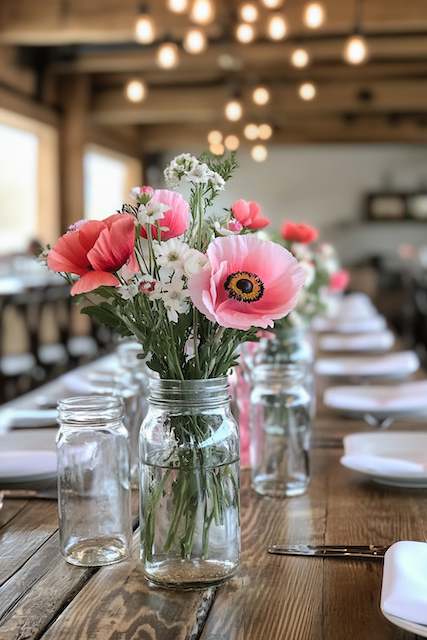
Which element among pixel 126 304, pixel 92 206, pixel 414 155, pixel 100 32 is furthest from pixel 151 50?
pixel 126 304

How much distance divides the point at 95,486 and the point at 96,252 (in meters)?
0.36

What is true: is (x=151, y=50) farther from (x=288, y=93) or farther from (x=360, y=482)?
(x=360, y=482)

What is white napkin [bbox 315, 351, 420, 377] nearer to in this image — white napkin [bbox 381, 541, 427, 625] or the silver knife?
the silver knife

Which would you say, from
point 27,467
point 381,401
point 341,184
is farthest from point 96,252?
point 341,184

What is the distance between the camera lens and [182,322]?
107 cm

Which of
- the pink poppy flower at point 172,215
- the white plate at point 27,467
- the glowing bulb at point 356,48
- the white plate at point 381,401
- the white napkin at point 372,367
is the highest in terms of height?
the glowing bulb at point 356,48

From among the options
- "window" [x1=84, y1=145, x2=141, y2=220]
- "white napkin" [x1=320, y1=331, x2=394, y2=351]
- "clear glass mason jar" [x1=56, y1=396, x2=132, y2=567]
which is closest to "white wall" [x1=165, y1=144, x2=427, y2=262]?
"window" [x1=84, y1=145, x2=141, y2=220]

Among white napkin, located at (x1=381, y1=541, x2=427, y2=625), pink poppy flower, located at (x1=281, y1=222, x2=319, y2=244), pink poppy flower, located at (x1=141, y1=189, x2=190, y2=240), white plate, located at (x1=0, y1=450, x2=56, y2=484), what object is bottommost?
white plate, located at (x1=0, y1=450, x2=56, y2=484)

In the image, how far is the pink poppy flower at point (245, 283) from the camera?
3.22 feet

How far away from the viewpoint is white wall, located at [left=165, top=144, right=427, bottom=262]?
1392 cm

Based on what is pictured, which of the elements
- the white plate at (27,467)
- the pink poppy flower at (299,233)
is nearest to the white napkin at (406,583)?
the white plate at (27,467)

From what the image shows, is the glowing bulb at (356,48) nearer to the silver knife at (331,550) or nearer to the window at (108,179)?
the silver knife at (331,550)

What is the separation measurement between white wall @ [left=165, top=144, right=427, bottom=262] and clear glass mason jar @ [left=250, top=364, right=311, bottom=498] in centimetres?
1241

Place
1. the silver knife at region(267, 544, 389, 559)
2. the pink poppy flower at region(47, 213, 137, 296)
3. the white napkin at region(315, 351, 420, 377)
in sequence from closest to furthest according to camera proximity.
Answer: the pink poppy flower at region(47, 213, 137, 296), the silver knife at region(267, 544, 389, 559), the white napkin at region(315, 351, 420, 377)
